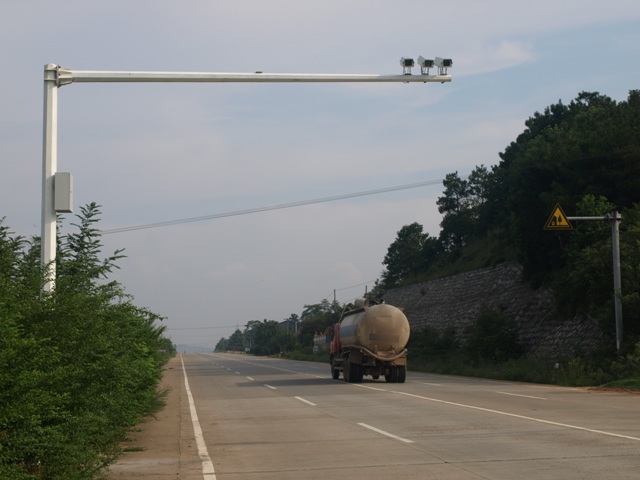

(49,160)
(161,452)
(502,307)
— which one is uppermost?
(49,160)

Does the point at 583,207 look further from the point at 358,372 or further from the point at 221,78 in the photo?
the point at 221,78

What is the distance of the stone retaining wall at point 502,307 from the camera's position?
44.8 m

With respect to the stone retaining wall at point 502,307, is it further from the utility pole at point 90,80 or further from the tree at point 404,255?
the utility pole at point 90,80

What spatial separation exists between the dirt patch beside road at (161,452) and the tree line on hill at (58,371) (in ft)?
1.91

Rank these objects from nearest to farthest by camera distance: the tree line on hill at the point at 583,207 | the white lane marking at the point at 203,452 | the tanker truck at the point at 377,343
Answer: the white lane marking at the point at 203,452 → the tanker truck at the point at 377,343 → the tree line on hill at the point at 583,207

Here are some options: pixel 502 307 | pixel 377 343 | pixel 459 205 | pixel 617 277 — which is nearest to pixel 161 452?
pixel 377 343

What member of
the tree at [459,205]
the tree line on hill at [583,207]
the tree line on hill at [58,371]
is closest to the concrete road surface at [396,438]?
the tree line on hill at [58,371]

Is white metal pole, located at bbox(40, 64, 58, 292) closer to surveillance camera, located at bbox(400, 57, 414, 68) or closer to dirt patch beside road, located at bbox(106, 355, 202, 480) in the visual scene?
dirt patch beside road, located at bbox(106, 355, 202, 480)

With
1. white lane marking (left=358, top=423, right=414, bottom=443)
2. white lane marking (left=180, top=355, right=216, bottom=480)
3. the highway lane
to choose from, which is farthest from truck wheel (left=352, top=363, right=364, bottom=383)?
white lane marking (left=358, top=423, right=414, bottom=443)

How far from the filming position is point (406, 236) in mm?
116250

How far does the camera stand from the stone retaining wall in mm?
44781

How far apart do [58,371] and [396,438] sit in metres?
8.06

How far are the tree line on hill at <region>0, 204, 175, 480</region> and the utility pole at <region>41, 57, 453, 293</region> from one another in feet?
1.73

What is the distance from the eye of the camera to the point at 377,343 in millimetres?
33469
